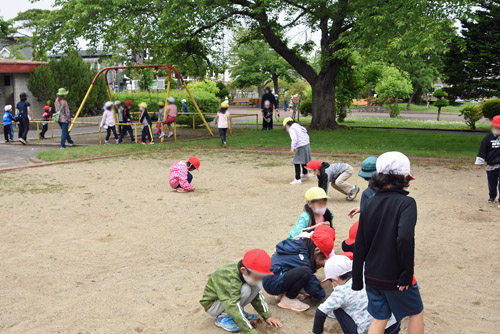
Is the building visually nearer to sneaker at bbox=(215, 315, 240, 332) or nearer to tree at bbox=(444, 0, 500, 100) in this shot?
tree at bbox=(444, 0, 500, 100)

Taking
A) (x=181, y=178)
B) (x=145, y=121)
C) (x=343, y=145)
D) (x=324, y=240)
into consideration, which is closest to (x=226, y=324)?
(x=324, y=240)

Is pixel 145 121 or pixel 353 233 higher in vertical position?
pixel 145 121

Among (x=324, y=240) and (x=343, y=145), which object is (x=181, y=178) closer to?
(x=324, y=240)

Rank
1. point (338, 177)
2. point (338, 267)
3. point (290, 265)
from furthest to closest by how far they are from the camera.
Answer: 1. point (338, 177)
2. point (290, 265)
3. point (338, 267)

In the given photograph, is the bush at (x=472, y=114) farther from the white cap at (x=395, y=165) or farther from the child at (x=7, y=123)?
the white cap at (x=395, y=165)

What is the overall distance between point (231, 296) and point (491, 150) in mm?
6082

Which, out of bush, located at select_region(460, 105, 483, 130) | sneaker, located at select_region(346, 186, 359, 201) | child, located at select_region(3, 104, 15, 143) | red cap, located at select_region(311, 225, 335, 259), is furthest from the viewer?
bush, located at select_region(460, 105, 483, 130)

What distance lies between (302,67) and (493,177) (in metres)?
14.6

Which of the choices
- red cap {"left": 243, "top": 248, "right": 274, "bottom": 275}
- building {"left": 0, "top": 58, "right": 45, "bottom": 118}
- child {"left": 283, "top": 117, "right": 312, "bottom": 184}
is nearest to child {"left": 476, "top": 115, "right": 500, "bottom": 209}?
child {"left": 283, "top": 117, "right": 312, "bottom": 184}

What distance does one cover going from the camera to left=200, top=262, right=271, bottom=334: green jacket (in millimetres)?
4141

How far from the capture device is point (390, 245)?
336cm

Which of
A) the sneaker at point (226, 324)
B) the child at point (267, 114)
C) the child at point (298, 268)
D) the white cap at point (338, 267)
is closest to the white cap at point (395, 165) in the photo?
the white cap at point (338, 267)

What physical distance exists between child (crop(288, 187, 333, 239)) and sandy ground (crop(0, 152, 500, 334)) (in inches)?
33.5

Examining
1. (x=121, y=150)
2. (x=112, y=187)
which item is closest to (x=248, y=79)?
(x=121, y=150)
